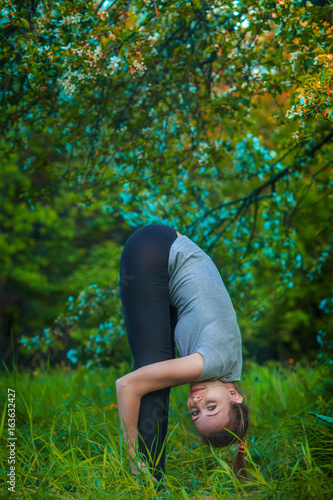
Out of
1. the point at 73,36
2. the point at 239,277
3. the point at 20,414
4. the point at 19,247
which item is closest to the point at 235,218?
the point at 239,277

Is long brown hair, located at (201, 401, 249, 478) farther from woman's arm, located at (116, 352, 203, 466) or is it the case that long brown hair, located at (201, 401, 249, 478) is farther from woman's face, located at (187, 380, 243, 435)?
woman's arm, located at (116, 352, 203, 466)

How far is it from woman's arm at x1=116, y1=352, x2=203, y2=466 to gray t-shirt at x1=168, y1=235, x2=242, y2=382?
58 millimetres

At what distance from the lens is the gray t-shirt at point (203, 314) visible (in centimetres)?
211

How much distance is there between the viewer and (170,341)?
2.21 meters

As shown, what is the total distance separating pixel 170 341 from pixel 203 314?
0.68 feet

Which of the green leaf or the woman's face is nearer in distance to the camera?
the woman's face

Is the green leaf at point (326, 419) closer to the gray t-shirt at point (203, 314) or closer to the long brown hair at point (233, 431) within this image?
the long brown hair at point (233, 431)

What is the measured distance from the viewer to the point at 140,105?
11.8 ft

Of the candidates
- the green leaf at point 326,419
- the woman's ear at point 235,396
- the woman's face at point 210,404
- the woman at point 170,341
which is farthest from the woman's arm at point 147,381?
the green leaf at point 326,419

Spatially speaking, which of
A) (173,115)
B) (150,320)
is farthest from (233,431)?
(173,115)

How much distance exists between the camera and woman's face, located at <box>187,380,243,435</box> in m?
2.18

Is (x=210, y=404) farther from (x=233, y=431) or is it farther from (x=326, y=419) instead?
(x=326, y=419)

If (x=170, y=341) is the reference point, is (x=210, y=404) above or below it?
below

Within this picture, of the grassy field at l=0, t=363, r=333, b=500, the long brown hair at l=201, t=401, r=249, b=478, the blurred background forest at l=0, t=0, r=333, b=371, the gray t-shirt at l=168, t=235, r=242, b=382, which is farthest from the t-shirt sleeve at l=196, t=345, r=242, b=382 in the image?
the blurred background forest at l=0, t=0, r=333, b=371
